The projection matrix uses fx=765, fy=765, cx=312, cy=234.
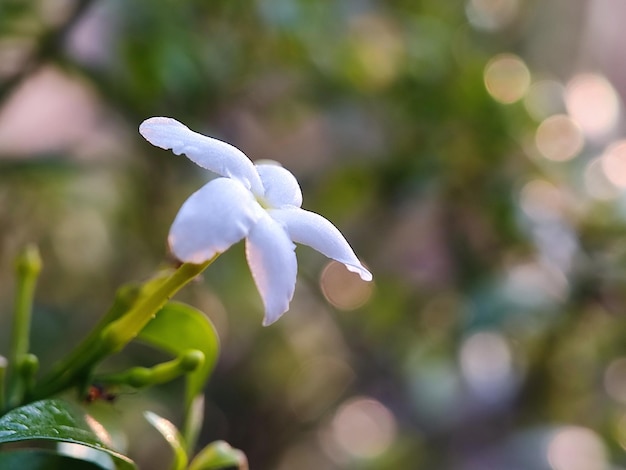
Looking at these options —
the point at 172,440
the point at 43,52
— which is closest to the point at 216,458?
the point at 172,440

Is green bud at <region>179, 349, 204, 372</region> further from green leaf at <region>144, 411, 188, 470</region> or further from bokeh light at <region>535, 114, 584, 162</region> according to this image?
bokeh light at <region>535, 114, 584, 162</region>

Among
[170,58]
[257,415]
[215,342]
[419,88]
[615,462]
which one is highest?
[419,88]

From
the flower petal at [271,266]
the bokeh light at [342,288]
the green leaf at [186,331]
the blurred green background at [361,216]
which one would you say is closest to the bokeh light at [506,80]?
the blurred green background at [361,216]

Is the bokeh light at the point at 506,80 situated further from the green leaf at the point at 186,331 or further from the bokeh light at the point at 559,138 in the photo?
the green leaf at the point at 186,331

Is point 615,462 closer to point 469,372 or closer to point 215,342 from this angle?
point 469,372

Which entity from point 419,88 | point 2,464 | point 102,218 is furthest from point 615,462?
point 2,464

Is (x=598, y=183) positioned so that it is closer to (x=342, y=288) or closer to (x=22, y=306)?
(x=342, y=288)

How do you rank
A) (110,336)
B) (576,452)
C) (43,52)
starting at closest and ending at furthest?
(110,336), (43,52), (576,452)

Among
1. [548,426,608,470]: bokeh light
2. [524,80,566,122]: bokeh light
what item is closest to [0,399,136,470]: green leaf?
[548,426,608,470]: bokeh light

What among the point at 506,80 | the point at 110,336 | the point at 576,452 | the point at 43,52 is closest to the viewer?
the point at 110,336
